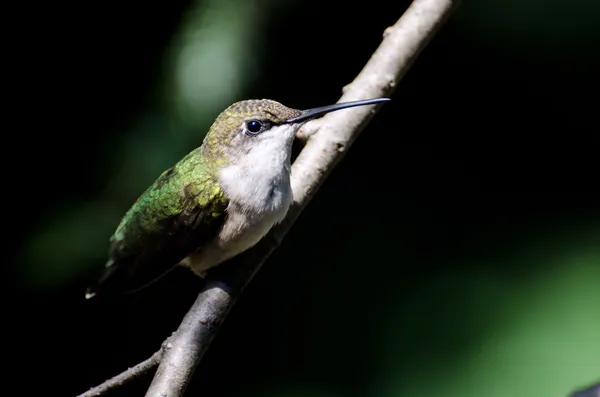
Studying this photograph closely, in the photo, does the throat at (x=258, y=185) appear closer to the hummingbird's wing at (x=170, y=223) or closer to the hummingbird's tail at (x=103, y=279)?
the hummingbird's wing at (x=170, y=223)

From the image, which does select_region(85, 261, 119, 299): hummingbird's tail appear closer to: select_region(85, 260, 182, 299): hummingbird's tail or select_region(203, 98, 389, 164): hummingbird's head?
select_region(85, 260, 182, 299): hummingbird's tail

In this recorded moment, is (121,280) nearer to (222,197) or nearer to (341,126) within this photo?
(222,197)

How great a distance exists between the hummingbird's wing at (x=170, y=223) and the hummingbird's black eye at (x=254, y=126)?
0.19 meters

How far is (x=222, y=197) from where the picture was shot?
2.39m

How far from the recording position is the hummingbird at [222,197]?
2.33 metres

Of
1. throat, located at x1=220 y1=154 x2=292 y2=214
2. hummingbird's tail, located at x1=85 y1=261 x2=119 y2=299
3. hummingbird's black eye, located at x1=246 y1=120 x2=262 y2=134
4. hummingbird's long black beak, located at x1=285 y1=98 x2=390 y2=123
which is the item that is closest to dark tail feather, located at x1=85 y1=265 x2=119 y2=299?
hummingbird's tail, located at x1=85 y1=261 x2=119 y2=299

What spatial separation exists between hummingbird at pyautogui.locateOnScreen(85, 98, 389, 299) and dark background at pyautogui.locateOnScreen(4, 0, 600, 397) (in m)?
0.52

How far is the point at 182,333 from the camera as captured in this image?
1.96 meters

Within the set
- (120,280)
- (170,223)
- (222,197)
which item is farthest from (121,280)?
(222,197)

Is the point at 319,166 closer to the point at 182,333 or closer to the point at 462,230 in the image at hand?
the point at 182,333

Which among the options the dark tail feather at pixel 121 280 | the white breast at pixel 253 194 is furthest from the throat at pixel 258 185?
the dark tail feather at pixel 121 280

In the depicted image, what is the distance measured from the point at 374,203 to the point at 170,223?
1.13 m

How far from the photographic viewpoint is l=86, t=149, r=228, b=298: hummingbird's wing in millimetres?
2398

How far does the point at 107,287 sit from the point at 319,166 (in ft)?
2.88
